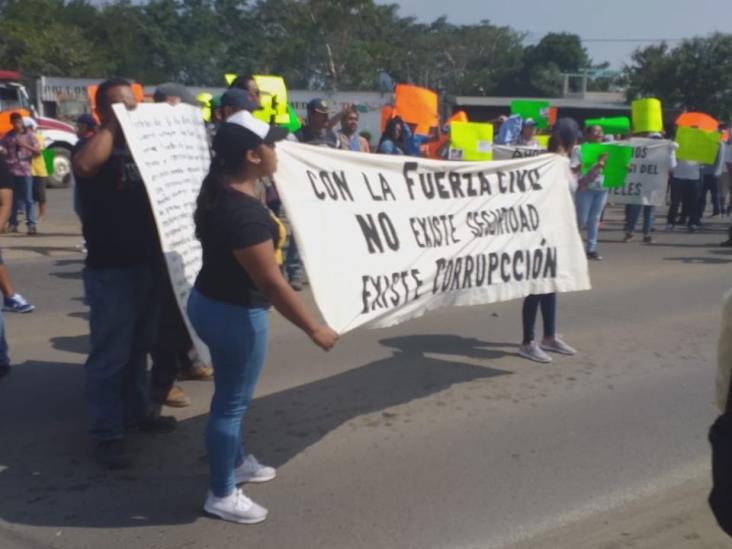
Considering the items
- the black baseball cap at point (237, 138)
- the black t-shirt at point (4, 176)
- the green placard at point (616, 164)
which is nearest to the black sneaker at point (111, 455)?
the black baseball cap at point (237, 138)

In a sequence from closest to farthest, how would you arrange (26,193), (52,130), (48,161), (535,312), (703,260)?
1. (535,312)
2. (703,260)
3. (26,193)
4. (48,161)
5. (52,130)

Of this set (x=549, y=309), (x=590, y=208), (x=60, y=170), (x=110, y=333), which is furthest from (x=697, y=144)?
(x=60, y=170)

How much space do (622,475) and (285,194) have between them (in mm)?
2279

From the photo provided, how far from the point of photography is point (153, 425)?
501cm

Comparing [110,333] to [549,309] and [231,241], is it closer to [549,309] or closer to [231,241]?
[231,241]

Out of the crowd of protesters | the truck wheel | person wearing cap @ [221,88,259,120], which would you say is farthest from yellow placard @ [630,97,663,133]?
the truck wheel

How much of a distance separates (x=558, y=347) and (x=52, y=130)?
58.8ft

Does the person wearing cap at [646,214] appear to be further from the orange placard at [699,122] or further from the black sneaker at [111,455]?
the black sneaker at [111,455]

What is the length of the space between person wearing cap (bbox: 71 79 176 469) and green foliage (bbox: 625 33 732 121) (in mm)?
36862

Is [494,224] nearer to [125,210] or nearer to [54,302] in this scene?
[125,210]

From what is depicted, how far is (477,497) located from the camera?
14.4ft

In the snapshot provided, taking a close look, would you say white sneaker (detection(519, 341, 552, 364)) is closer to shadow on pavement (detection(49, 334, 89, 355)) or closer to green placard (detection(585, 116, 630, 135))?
shadow on pavement (detection(49, 334, 89, 355))

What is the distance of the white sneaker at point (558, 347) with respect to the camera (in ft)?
22.8

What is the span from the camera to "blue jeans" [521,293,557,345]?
668 centimetres
